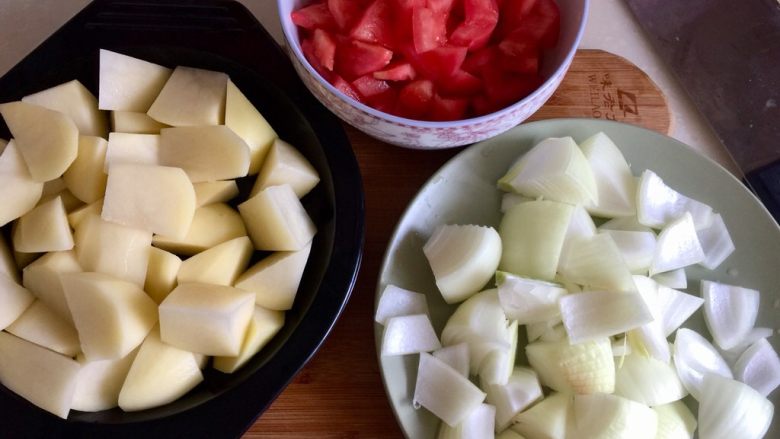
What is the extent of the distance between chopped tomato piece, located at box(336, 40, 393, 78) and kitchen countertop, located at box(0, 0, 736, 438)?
182 millimetres

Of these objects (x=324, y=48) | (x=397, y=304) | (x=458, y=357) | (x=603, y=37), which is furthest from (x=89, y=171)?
(x=603, y=37)

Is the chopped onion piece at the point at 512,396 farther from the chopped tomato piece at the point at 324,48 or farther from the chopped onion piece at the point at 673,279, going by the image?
the chopped tomato piece at the point at 324,48

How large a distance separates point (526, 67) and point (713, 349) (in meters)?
0.52

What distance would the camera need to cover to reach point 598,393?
2.76 ft

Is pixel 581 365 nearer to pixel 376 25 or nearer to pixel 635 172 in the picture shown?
pixel 635 172

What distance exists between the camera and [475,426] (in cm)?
84

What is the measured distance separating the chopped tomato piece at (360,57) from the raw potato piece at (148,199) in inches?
11.6

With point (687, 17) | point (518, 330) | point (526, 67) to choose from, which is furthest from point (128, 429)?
point (687, 17)

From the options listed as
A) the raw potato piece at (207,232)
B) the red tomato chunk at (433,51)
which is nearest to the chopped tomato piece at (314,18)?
the red tomato chunk at (433,51)

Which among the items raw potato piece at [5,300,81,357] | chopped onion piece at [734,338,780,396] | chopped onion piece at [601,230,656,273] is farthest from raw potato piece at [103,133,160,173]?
chopped onion piece at [734,338,780,396]

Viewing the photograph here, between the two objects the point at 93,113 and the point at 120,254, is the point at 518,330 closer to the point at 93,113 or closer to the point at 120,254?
the point at 120,254

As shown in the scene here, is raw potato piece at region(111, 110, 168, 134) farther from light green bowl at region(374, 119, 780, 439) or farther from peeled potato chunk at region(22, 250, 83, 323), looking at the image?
light green bowl at region(374, 119, 780, 439)

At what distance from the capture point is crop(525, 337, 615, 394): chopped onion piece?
2.76 ft

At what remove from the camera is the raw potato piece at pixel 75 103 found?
87 centimetres
